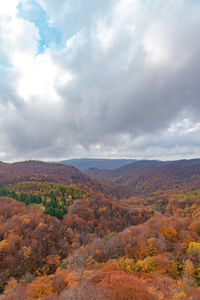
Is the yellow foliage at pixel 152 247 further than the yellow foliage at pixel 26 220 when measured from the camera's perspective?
No

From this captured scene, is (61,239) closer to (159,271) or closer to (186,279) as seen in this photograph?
(159,271)

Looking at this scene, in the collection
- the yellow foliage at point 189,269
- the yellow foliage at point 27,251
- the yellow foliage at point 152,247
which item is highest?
the yellow foliage at point 189,269

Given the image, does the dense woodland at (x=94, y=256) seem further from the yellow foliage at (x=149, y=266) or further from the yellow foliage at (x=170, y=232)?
the yellow foliage at (x=170, y=232)

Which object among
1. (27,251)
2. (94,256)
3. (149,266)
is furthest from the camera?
(27,251)

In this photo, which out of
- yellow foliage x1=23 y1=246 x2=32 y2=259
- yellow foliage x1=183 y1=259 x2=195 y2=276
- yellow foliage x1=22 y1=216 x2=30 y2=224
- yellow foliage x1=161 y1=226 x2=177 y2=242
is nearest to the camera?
yellow foliage x1=183 y1=259 x2=195 y2=276

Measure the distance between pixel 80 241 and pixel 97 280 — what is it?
59.3m

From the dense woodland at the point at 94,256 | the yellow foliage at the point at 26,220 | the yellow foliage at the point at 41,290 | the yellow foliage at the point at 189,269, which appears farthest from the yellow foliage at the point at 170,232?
the yellow foliage at the point at 26,220

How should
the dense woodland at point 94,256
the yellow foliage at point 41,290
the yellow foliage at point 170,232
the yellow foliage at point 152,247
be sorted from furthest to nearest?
the yellow foliage at point 170,232 → the yellow foliage at point 152,247 → the yellow foliage at point 41,290 → the dense woodland at point 94,256

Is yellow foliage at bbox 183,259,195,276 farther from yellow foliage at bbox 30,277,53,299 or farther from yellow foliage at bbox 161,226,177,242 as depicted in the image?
yellow foliage at bbox 30,277,53,299

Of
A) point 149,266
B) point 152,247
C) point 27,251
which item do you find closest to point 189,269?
point 149,266

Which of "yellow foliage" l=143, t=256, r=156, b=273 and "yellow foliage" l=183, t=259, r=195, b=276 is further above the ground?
"yellow foliage" l=183, t=259, r=195, b=276

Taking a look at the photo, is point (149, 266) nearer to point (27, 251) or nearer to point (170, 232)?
point (170, 232)

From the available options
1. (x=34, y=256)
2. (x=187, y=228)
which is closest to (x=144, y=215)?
(x=187, y=228)

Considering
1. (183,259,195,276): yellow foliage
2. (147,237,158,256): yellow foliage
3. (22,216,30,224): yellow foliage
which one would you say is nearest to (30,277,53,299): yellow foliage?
(183,259,195,276): yellow foliage
